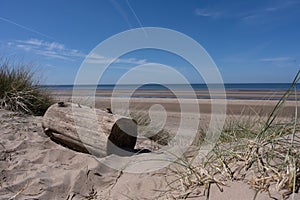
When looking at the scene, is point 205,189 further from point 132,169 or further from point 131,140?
point 131,140

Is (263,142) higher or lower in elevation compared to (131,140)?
higher

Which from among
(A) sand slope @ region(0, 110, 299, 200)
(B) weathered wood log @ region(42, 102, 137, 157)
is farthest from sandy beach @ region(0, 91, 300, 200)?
(B) weathered wood log @ region(42, 102, 137, 157)

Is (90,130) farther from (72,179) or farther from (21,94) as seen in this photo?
(21,94)

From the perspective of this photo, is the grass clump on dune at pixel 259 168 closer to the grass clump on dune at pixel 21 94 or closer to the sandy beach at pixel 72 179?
the sandy beach at pixel 72 179

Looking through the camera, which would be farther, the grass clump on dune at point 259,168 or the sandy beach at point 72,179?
the sandy beach at point 72,179

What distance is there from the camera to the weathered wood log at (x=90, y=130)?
3.13 m

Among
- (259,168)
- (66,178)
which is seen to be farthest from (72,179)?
(259,168)

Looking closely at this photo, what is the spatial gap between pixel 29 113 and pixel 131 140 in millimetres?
2356

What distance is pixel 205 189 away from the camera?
5.58ft

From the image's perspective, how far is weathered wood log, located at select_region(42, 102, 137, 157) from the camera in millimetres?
3129

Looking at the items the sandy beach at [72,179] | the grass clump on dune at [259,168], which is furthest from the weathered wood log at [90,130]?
the grass clump on dune at [259,168]

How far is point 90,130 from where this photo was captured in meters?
3.23

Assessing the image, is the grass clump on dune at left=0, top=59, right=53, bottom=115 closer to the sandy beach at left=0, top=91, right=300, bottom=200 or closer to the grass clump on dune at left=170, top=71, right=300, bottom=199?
the sandy beach at left=0, top=91, right=300, bottom=200

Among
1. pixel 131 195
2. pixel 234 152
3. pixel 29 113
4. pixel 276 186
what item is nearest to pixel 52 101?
pixel 29 113
